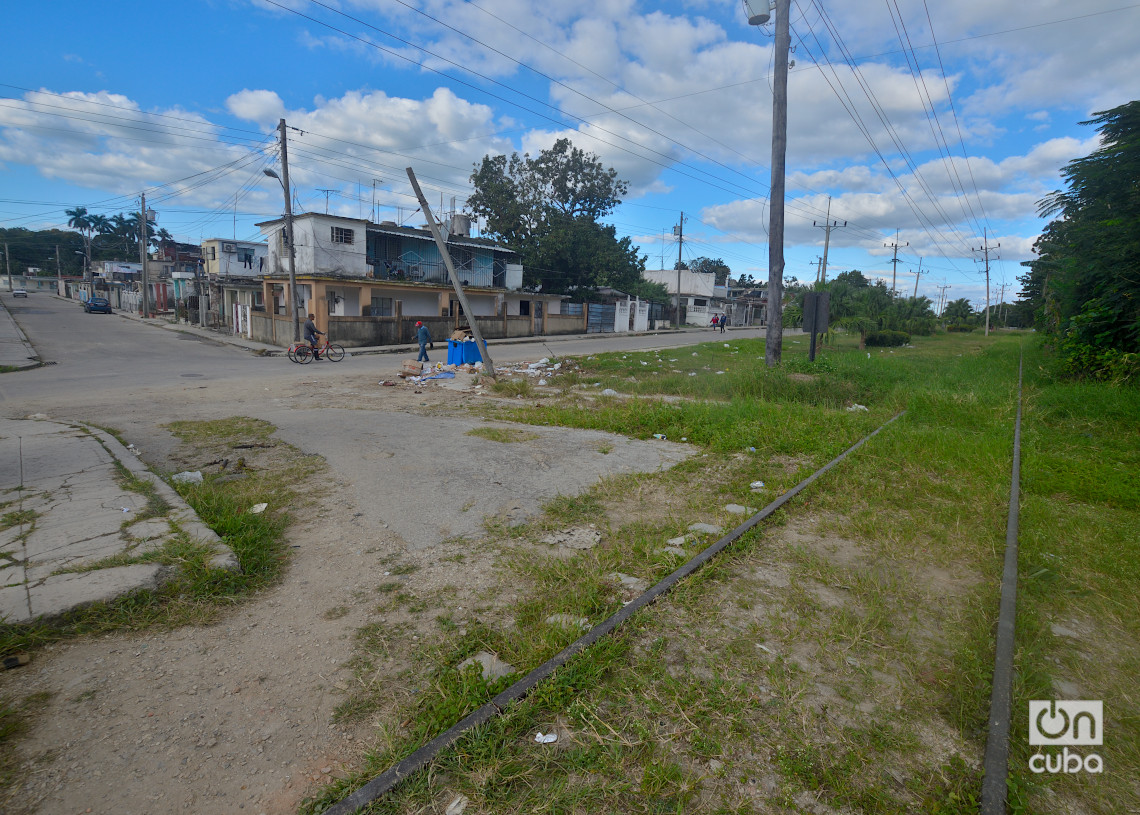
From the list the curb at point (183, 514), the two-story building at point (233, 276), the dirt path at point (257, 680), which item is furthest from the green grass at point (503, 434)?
the two-story building at point (233, 276)

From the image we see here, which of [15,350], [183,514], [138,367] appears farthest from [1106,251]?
[15,350]

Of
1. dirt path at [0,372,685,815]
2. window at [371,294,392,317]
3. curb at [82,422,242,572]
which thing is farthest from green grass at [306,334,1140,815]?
window at [371,294,392,317]

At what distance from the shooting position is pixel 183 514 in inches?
189

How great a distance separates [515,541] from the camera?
483 centimetres

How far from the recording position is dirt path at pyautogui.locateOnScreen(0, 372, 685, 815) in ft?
7.67

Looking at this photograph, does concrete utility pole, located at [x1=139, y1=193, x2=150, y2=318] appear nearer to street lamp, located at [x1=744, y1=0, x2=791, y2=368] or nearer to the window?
the window

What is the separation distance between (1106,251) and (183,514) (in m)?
16.4

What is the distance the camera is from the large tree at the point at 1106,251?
11703 millimetres

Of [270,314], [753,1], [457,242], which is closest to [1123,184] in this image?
[753,1]

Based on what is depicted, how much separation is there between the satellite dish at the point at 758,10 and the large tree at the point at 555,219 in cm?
2754

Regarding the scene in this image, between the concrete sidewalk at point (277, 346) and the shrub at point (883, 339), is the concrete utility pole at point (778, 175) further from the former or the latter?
the shrub at point (883, 339)

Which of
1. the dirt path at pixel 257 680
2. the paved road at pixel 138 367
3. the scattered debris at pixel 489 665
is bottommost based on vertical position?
the dirt path at pixel 257 680

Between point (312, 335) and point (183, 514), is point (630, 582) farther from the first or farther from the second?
point (312, 335)

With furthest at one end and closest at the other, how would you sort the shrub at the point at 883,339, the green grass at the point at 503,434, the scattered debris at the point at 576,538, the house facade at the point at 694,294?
the house facade at the point at 694,294 → the shrub at the point at 883,339 → the green grass at the point at 503,434 → the scattered debris at the point at 576,538
